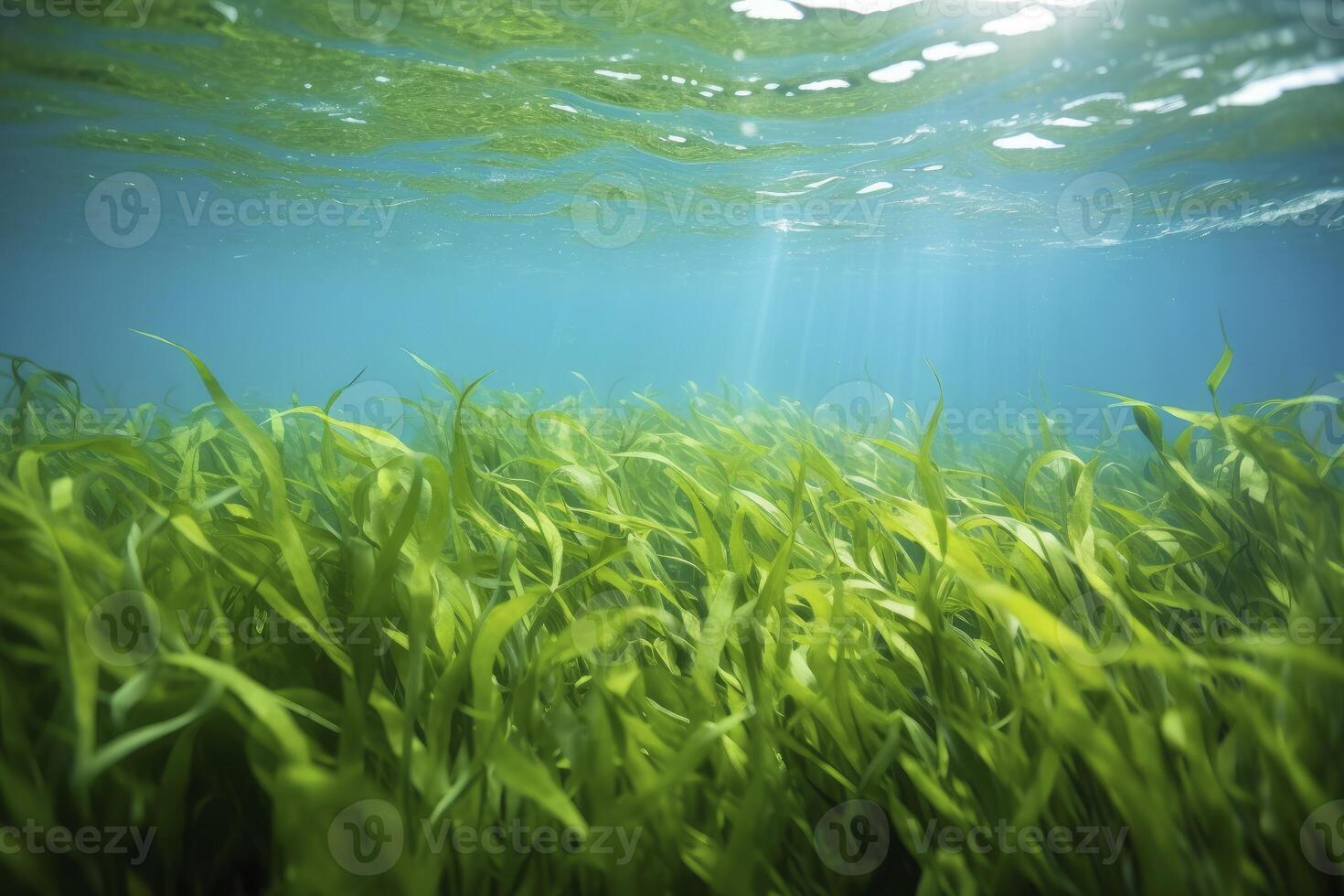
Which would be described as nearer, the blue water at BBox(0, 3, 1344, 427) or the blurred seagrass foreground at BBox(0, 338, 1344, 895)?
the blurred seagrass foreground at BBox(0, 338, 1344, 895)

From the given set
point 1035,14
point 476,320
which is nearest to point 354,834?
point 1035,14

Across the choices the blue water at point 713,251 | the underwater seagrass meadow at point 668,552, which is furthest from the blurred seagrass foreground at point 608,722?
the blue water at point 713,251

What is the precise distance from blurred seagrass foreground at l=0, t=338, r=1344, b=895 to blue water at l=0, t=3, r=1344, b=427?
170cm

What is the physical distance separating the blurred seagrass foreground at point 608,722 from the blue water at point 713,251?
170cm

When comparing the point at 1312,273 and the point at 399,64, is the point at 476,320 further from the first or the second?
the point at 1312,273

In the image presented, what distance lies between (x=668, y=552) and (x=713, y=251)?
25.9 m

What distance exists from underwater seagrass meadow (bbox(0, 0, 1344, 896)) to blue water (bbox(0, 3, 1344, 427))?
279 mm

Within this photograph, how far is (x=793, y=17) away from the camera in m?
7.71

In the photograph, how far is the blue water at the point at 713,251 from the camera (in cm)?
1102

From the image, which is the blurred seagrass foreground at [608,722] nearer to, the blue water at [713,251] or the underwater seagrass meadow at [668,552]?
the underwater seagrass meadow at [668,552]

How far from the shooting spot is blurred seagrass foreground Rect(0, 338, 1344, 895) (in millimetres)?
1222

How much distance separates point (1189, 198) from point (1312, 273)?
2866 centimetres

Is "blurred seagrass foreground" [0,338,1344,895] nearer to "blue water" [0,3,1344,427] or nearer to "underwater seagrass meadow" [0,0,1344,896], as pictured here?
"underwater seagrass meadow" [0,0,1344,896]


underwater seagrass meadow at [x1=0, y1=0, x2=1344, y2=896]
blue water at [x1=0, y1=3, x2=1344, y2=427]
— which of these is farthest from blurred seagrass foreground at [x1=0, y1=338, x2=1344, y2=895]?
blue water at [x1=0, y1=3, x2=1344, y2=427]
